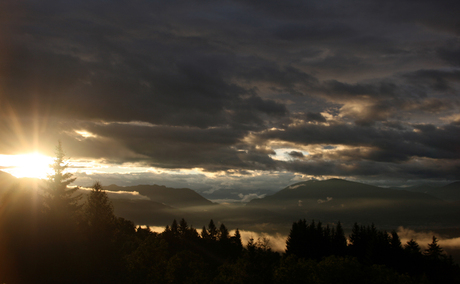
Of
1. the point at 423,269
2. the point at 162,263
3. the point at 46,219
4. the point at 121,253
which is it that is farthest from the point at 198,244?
the point at 46,219

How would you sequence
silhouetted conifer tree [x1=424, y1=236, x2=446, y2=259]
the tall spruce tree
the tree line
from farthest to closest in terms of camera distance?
1. silhouetted conifer tree [x1=424, y1=236, x2=446, y2=259]
2. the tall spruce tree
3. the tree line

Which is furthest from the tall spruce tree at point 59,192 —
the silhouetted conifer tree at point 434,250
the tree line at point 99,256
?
the silhouetted conifer tree at point 434,250

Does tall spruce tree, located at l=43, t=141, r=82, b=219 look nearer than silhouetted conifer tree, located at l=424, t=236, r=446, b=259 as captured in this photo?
Yes

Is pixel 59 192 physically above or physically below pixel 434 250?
above

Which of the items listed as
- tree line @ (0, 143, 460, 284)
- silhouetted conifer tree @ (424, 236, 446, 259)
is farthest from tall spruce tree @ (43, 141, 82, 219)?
silhouetted conifer tree @ (424, 236, 446, 259)

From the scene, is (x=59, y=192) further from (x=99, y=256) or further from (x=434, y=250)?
(x=434, y=250)

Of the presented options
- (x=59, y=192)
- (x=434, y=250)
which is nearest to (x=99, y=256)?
(x=59, y=192)

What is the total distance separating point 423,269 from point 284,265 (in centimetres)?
8000

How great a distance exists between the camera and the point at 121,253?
4834 cm

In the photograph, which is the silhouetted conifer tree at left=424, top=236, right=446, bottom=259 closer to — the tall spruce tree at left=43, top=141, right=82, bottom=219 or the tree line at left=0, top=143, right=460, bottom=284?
the tree line at left=0, top=143, right=460, bottom=284

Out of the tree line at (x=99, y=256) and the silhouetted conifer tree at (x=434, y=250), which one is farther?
the silhouetted conifer tree at (x=434, y=250)

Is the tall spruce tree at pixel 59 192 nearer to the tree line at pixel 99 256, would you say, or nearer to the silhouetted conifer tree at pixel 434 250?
the tree line at pixel 99 256

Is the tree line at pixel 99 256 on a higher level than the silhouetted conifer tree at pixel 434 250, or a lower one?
higher

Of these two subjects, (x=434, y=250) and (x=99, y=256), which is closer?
(x=99, y=256)
